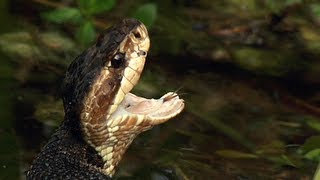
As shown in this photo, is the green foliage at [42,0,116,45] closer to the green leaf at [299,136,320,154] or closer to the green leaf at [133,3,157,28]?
the green leaf at [133,3,157,28]

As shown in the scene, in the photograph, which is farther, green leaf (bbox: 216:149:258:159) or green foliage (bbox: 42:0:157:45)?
green foliage (bbox: 42:0:157:45)

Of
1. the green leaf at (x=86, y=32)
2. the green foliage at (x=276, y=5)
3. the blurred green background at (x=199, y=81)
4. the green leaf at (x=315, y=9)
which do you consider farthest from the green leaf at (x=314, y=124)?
the green leaf at (x=86, y=32)

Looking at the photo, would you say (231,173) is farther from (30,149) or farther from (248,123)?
(30,149)

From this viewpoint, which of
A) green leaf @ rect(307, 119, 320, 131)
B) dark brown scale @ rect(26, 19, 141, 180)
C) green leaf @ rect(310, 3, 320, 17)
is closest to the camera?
dark brown scale @ rect(26, 19, 141, 180)

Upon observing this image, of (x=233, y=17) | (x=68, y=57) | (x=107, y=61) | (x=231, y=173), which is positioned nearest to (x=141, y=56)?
(x=107, y=61)

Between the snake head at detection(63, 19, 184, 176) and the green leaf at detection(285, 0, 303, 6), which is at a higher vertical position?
the snake head at detection(63, 19, 184, 176)

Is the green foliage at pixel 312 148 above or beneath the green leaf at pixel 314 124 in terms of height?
above

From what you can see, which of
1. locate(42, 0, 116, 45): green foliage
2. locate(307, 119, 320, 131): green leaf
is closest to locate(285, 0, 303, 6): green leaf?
locate(307, 119, 320, 131): green leaf

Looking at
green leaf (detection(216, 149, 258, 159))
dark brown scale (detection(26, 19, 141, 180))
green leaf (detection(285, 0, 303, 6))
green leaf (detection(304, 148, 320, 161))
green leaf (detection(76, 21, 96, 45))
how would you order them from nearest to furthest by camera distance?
dark brown scale (detection(26, 19, 141, 180)) < green leaf (detection(304, 148, 320, 161)) < green leaf (detection(216, 149, 258, 159)) < green leaf (detection(76, 21, 96, 45)) < green leaf (detection(285, 0, 303, 6))

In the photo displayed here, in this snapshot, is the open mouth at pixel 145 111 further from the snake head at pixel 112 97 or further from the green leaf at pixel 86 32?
the green leaf at pixel 86 32
